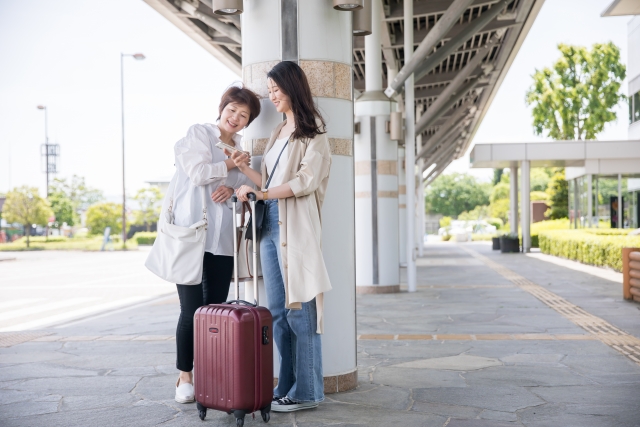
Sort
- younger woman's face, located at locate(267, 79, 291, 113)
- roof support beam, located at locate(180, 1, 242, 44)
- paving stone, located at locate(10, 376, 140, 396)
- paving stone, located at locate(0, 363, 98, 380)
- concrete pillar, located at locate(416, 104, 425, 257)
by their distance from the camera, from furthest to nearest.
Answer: concrete pillar, located at locate(416, 104, 425, 257) < roof support beam, located at locate(180, 1, 242, 44) < paving stone, located at locate(0, 363, 98, 380) < paving stone, located at locate(10, 376, 140, 396) < younger woman's face, located at locate(267, 79, 291, 113)

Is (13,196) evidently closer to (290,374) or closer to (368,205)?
(368,205)

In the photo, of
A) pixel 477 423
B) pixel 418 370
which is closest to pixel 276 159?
pixel 477 423

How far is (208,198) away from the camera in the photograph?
4426 millimetres

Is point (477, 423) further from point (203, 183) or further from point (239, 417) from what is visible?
point (203, 183)

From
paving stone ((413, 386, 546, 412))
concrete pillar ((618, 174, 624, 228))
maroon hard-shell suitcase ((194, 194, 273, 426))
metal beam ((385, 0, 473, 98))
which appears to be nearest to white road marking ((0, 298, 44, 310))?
metal beam ((385, 0, 473, 98))

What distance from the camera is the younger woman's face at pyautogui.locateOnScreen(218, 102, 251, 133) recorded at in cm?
444

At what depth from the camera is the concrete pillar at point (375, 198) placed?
37.6ft

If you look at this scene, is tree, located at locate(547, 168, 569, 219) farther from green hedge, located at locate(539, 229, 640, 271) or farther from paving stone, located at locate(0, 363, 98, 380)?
paving stone, located at locate(0, 363, 98, 380)

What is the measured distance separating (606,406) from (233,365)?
2.07 m

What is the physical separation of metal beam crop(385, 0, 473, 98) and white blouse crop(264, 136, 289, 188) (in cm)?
781

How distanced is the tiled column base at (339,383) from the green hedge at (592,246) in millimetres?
10205

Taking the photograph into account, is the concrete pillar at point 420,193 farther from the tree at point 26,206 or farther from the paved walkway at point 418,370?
the tree at point 26,206

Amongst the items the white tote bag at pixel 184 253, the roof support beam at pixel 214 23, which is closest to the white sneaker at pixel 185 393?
the white tote bag at pixel 184 253

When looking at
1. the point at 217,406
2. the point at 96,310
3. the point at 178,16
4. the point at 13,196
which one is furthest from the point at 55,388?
the point at 13,196
